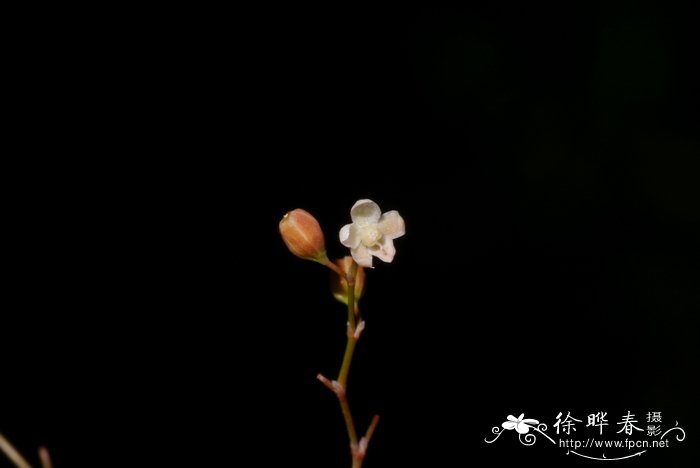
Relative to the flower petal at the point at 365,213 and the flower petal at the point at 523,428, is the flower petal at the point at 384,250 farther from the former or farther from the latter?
the flower petal at the point at 523,428

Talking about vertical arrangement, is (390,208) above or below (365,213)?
above

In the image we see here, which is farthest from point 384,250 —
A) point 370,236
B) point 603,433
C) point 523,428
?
point 603,433

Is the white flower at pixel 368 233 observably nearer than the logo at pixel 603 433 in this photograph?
Yes

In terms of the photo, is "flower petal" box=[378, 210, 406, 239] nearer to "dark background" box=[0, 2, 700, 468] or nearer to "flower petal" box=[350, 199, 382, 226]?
"flower petal" box=[350, 199, 382, 226]

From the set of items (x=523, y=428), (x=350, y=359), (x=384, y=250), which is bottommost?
(x=350, y=359)

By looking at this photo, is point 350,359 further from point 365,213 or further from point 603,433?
point 603,433

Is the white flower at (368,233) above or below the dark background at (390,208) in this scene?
below

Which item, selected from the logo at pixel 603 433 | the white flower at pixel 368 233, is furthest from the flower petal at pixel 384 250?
the logo at pixel 603 433

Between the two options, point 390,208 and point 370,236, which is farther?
point 390,208
